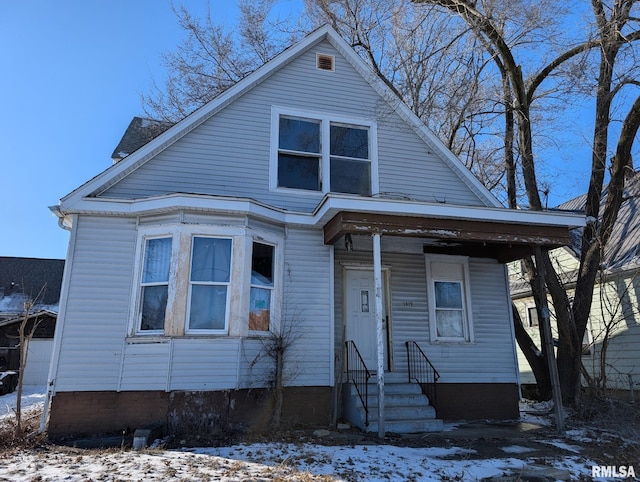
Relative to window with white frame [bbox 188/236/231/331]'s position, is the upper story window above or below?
above

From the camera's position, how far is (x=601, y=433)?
7.65 meters

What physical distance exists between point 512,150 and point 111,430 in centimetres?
1160

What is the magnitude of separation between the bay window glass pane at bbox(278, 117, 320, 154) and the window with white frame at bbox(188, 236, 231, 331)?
2710 mm

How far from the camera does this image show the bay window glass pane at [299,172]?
9.14 m

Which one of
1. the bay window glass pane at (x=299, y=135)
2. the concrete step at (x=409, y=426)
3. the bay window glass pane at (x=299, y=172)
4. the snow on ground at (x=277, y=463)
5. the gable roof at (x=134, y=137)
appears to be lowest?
the snow on ground at (x=277, y=463)

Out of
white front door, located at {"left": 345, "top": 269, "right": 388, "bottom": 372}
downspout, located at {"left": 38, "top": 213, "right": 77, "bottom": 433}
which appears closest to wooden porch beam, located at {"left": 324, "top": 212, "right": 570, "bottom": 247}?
white front door, located at {"left": 345, "top": 269, "right": 388, "bottom": 372}

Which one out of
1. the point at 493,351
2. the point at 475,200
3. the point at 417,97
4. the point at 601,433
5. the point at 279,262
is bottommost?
the point at 601,433

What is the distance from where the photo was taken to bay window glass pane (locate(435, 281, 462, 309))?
31.4 feet

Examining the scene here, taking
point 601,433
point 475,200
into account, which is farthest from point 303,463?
point 475,200

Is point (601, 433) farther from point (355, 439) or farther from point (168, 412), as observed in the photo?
point (168, 412)

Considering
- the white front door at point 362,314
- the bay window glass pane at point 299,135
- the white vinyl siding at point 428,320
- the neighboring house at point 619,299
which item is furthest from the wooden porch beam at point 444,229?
the neighboring house at point 619,299

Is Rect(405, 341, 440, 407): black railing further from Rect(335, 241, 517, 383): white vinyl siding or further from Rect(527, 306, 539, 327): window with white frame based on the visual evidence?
Rect(527, 306, 539, 327): window with white frame

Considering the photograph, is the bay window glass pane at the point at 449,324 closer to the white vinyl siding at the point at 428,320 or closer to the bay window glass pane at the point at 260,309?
the white vinyl siding at the point at 428,320

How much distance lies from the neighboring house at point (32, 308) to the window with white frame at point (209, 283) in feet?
34.3
